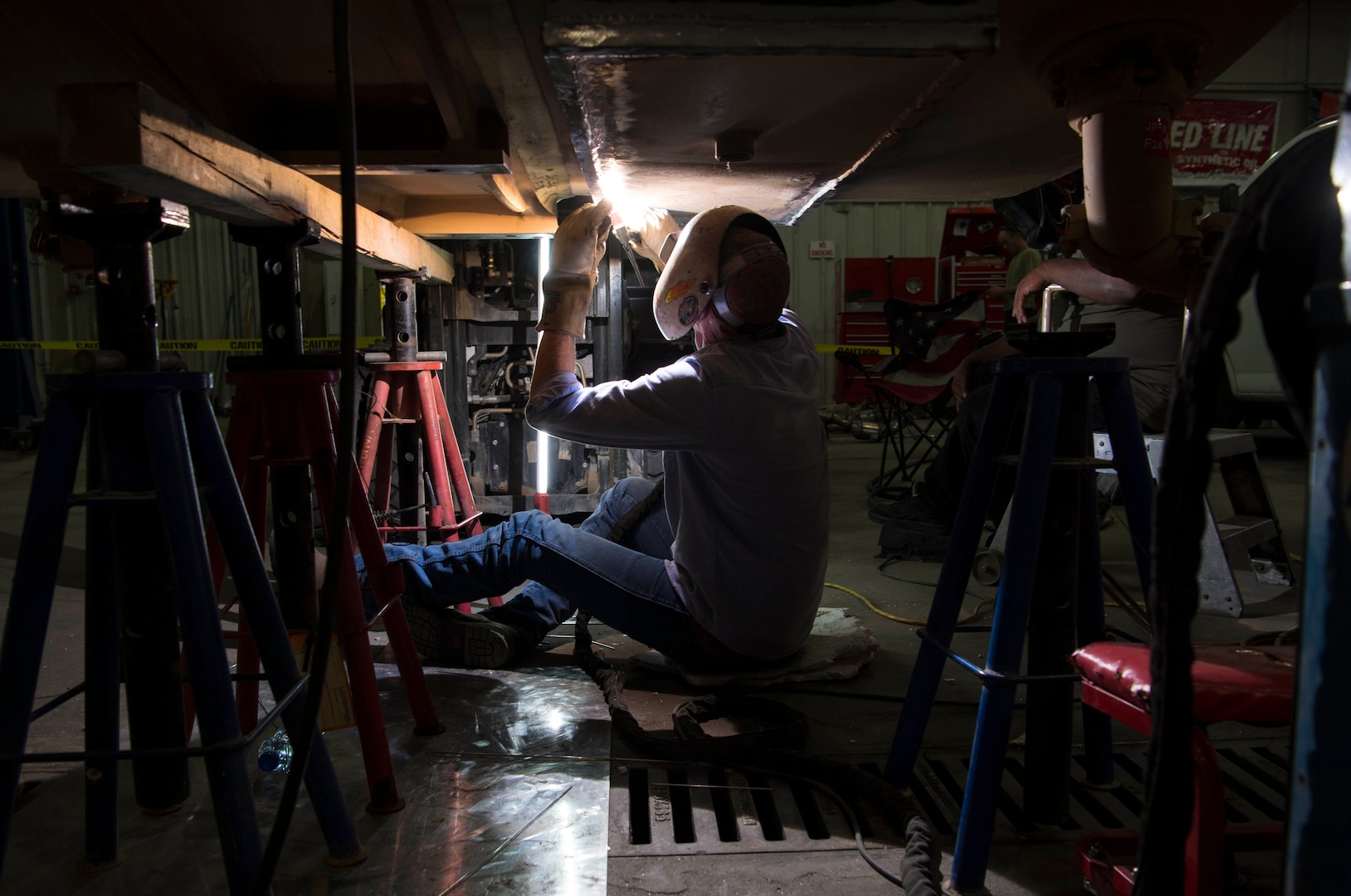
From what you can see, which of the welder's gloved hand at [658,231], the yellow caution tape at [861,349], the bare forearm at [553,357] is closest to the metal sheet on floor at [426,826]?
the bare forearm at [553,357]

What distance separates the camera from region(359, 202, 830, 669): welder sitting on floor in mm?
2045

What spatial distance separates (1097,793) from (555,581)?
1438 mm

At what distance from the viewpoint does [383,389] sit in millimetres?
3002

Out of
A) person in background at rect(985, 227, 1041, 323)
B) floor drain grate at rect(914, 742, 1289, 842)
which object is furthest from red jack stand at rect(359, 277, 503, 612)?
person in background at rect(985, 227, 1041, 323)

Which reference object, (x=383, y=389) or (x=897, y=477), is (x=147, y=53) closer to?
(x=383, y=389)

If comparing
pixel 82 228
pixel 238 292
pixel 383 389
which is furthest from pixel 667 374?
pixel 238 292

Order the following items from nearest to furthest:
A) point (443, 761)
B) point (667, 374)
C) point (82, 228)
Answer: point (82, 228), point (443, 761), point (667, 374)

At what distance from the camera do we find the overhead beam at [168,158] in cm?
109

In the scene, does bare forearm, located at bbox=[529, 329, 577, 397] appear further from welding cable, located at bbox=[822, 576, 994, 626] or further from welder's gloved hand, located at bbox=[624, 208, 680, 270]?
welding cable, located at bbox=[822, 576, 994, 626]

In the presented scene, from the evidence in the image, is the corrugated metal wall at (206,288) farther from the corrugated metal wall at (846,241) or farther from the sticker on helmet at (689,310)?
the sticker on helmet at (689,310)

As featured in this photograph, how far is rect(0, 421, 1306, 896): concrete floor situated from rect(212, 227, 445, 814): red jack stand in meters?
0.20

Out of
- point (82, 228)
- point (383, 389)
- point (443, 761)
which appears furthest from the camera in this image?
point (383, 389)

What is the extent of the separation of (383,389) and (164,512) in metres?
1.84

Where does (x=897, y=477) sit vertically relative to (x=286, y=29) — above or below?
below
